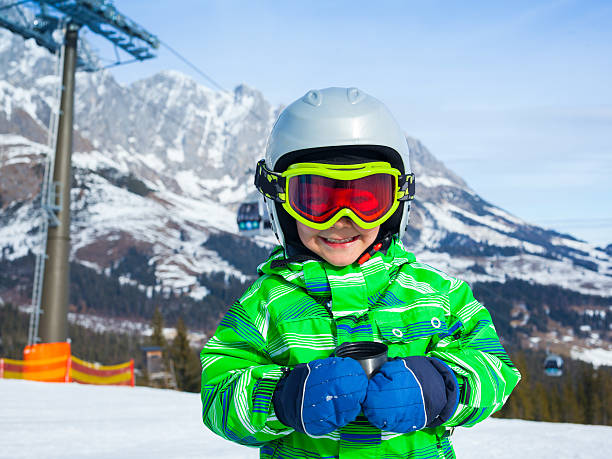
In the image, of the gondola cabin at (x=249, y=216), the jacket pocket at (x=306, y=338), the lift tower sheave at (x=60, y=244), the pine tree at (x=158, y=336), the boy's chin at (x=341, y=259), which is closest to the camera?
the jacket pocket at (x=306, y=338)

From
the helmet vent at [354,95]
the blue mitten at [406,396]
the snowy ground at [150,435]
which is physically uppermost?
the helmet vent at [354,95]

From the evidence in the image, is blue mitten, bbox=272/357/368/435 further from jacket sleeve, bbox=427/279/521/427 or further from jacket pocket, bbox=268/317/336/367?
jacket sleeve, bbox=427/279/521/427

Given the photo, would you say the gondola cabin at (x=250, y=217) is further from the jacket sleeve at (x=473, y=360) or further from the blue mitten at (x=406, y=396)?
the blue mitten at (x=406, y=396)

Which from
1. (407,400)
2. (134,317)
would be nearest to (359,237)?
(407,400)

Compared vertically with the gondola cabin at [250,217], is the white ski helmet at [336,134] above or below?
below

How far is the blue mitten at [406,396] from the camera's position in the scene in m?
1.70

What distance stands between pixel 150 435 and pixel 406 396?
5389 millimetres

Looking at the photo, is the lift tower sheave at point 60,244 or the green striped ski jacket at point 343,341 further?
the lift tower sheave at point 60,244

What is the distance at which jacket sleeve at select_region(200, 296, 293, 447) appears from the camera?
1895mm

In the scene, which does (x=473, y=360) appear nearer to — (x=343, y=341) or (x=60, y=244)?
(x=343, y=341)

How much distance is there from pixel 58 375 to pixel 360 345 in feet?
46.6

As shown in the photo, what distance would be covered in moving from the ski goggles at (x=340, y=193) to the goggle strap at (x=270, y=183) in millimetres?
17

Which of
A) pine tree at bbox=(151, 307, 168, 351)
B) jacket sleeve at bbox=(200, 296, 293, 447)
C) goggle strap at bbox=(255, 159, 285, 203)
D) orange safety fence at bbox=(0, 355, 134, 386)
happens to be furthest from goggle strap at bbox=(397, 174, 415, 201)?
pine tree at bbox=(151, 307, 168, 351)

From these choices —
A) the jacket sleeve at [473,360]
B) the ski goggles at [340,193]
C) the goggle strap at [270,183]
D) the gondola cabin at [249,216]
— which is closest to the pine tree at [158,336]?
the gondola cabin at [249,216]
